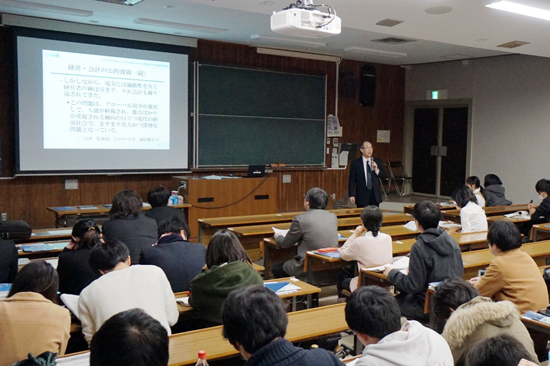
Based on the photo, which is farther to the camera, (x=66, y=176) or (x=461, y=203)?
(x=66, y=176)

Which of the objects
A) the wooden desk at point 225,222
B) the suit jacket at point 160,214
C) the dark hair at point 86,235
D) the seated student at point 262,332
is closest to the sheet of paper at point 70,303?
the dark hair at point 86,235

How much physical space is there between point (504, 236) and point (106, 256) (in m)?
2.39

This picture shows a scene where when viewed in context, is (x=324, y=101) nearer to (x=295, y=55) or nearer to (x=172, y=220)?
(x=295, y=55)

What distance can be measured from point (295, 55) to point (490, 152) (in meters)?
4.24

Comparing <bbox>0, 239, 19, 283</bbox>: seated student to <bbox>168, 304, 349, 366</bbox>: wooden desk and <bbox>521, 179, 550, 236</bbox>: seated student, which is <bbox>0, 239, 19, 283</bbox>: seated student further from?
<bbox>521, 179, 550, 236</bbox>: seated student

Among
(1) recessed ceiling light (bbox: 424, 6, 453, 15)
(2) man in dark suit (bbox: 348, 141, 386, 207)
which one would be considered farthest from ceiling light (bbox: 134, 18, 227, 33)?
(1) recessed ceiling light (bbox: 424, 6, 453, 15)

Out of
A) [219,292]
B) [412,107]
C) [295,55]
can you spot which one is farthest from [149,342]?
[412,107]

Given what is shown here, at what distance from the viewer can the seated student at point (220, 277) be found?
2748 mm

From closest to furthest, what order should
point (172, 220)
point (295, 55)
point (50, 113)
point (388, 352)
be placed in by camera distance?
1. point (388, 352)
2. point (172, 220)
3. point (50, 113)
4. point (295, 55)

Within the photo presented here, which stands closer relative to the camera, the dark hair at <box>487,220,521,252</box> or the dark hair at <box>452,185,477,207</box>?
the dark hair at <box>487,220,521,252</box>

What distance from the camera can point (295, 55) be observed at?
9664mm

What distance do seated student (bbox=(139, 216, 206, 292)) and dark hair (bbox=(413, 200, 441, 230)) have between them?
151 cm

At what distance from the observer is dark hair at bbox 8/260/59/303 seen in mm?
2320

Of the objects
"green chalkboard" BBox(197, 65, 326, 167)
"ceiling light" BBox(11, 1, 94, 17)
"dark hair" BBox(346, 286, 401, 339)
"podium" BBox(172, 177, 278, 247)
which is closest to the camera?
"dark hair" BBox(346, 286, 401, 339)
